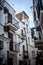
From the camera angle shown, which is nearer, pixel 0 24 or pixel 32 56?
pixel 0 24

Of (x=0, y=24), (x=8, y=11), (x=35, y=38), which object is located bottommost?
(x=35, y=38)

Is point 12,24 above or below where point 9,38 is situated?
above

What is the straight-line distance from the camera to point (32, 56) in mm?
29062

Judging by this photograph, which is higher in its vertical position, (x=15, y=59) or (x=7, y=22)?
(x=7, y=22)

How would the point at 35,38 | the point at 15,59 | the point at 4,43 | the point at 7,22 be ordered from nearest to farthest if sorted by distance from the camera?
the point at 35,38, the point at 4,43, the point at 7,22, the point at 15,59

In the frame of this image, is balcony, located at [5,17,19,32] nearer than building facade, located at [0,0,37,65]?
No

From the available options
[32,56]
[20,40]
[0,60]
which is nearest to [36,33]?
[0,60]

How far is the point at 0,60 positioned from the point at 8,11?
6.97 m

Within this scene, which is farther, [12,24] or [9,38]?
[9,38]

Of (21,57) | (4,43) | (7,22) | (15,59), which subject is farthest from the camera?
(21,57)

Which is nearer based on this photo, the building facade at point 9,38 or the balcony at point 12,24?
the building facade at point 9,38

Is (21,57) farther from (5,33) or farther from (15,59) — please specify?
(5,33)

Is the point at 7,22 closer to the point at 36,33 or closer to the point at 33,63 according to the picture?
the point at 36,33

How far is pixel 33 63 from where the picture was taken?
29.1m
